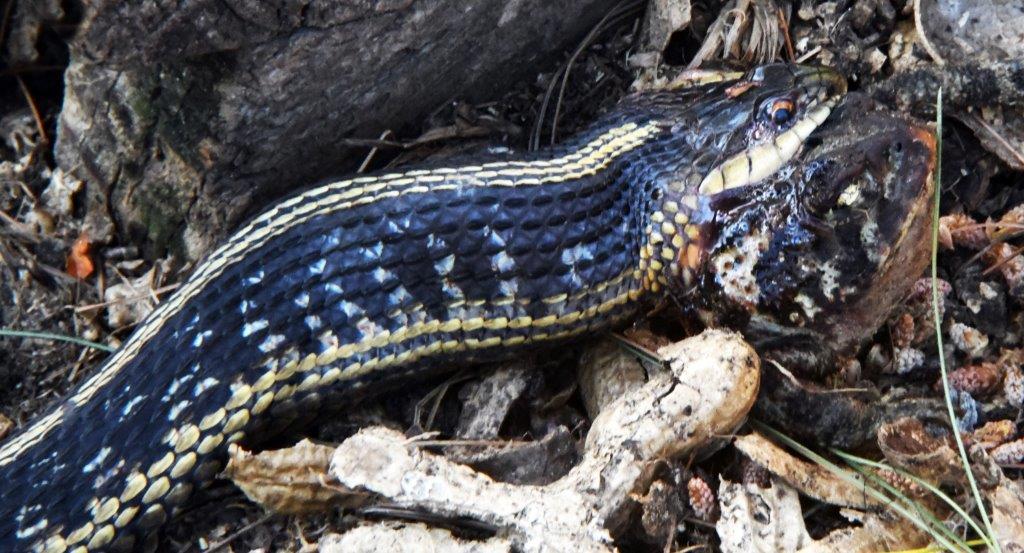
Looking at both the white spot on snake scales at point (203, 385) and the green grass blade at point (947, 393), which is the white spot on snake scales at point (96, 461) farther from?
the green grass blade at point (947, 393)

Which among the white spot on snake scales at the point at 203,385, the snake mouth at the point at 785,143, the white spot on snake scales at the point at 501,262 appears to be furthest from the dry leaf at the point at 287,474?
the snake mouth at the point at 785,143

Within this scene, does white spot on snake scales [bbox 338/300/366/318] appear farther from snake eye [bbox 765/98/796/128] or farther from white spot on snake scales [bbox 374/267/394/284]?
snake eye [bbox 765/98/796/128]

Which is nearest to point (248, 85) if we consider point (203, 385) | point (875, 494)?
point (203, 385)

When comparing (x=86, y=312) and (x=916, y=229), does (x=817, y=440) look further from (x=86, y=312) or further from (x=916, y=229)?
(x=86, y=312)

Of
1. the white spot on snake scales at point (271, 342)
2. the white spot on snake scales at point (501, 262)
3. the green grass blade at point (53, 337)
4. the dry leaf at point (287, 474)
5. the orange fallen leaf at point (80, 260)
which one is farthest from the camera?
the orange fallen leaf at point (80, 260)

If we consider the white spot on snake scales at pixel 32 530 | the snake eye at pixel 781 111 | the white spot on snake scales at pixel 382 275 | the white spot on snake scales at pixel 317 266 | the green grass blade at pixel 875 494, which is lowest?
the green grass blade at pixel 875 494

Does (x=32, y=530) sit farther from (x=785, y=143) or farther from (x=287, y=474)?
(x=785, y=143)

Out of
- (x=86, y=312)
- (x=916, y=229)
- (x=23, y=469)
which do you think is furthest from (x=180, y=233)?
(x=916, y=229)
